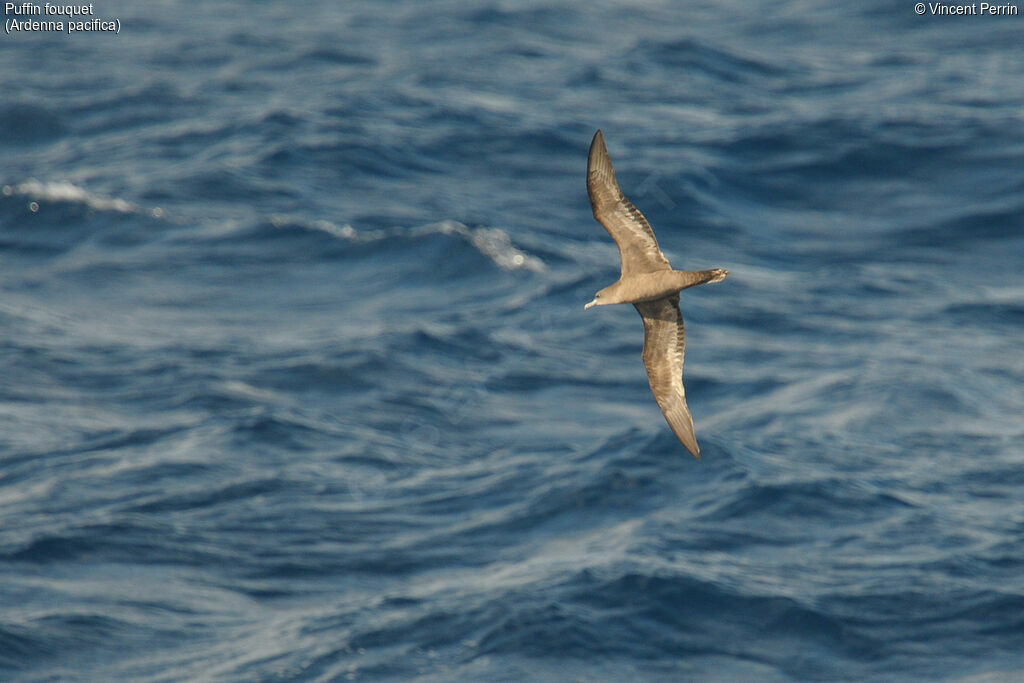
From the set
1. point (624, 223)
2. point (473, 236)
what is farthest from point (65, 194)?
point (624, 223)

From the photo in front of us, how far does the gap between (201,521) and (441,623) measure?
18.6 ft

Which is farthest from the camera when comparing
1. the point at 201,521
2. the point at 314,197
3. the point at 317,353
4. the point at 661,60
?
the point at 661,60

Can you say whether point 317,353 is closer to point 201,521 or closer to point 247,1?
point 201,521

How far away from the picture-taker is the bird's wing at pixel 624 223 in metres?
12.6

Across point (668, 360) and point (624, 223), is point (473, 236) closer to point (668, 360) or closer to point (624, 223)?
point (668, 360)

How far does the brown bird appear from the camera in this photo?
12523mm

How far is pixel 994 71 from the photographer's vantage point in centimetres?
3997

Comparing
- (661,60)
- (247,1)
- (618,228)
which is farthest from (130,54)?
(618,228)

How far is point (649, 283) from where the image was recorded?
41.8ft

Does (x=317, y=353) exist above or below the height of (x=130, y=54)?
below

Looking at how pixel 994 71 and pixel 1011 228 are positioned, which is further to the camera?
pixel 994 71

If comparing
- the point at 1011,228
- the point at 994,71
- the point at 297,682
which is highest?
the point at 994,71

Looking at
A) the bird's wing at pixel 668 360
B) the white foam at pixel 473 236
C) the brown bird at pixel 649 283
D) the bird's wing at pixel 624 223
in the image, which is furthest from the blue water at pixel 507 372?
the bird's wing at pixel 624 223

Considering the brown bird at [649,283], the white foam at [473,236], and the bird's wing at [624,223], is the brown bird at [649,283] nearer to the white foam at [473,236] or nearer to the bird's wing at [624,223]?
the bird's wing at [624,223]
